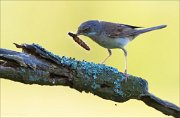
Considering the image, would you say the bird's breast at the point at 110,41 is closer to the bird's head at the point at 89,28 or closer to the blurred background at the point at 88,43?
the bird's head at the point at 89,28

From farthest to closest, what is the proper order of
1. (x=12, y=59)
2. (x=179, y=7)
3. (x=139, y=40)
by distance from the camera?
1. (x=179, y=7)
2. (x=139, y=40)
3. (x=12, y=59)

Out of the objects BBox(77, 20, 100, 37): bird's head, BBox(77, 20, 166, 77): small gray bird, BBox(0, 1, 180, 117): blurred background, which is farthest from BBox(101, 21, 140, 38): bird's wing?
BBox(0, 1, 180, 117): blurred background

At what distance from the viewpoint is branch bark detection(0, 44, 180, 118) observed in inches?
83.7

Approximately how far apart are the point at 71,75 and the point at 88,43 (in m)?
6.15

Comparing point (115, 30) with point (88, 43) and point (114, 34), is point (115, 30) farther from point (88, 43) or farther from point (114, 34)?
point (88, 43)

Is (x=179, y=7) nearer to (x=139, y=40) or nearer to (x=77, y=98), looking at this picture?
(x=139, y=40)

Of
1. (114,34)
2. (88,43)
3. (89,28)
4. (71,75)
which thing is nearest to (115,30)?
(114,34)

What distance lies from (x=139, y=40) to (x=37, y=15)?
1.72m

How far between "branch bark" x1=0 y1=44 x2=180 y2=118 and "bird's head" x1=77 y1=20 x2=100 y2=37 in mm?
1155

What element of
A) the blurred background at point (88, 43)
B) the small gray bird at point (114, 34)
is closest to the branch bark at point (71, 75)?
the small gray bird at point (114, 34)

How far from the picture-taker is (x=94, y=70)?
2.33 m

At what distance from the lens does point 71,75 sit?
2.24m

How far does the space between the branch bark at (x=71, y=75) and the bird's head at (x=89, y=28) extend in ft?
3.79

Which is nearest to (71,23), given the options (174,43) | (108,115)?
(174,43)
